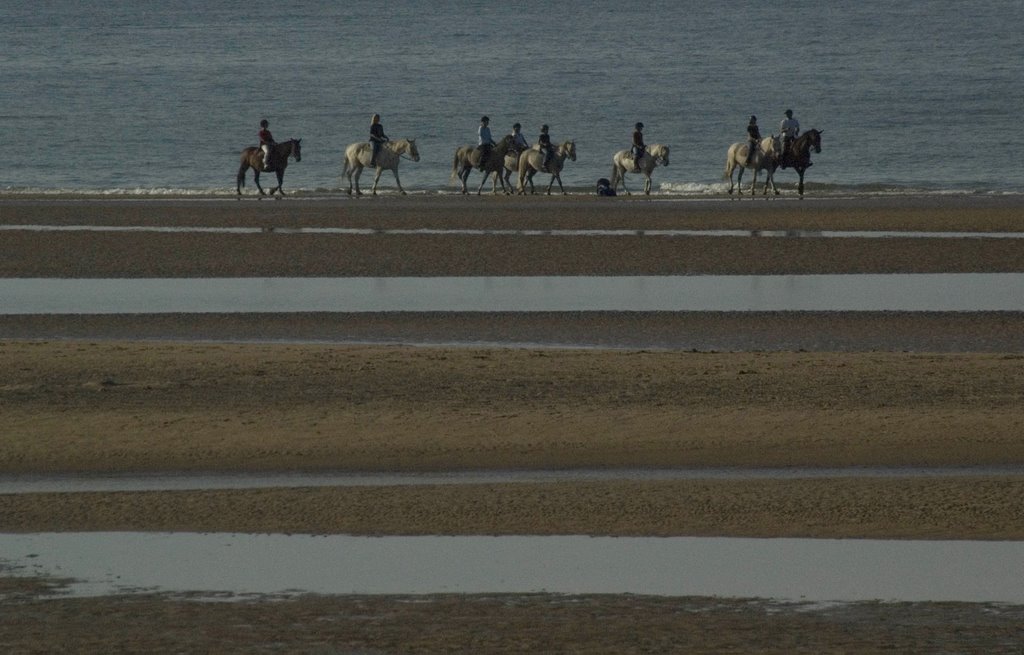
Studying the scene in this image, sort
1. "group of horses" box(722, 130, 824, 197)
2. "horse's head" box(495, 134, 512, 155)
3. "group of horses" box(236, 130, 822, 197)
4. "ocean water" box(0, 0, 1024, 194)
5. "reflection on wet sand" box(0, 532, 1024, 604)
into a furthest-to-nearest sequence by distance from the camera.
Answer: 1. "ocean water" box(0, 0, 1024, 194)
2. "horse's head" box(495, 134, 512, 155)
3. "group of horses" box(236, 130, 822, 197)
4. "group of horses" box(722, 130, 824, 197)
5. "reflection on wet sand" box(0, 532, 1024, 604)

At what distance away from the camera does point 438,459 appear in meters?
13.5

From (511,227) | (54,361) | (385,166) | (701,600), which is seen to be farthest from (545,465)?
(385,166)

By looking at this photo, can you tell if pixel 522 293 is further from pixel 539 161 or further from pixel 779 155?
pixel 779 155

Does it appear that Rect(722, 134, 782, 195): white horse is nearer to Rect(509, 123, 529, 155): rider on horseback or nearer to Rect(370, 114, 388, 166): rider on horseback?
Rect(509, 123, 529, 155): rider on horseback

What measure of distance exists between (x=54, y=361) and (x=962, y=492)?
8.68m

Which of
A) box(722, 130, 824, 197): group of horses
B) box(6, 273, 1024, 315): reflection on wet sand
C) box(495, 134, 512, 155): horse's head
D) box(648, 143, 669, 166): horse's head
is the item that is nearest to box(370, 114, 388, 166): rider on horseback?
box(495, 134, 512, 155): horse's head

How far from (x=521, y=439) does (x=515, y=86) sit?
7907 cm

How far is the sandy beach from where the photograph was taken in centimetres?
884

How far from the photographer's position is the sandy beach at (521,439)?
8844 mm

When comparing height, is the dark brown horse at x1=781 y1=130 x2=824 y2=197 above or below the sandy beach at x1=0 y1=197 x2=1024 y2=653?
above

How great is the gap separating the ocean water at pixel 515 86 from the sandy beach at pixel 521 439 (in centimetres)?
2721

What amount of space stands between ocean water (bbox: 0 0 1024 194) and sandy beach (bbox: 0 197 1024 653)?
89.3 feet

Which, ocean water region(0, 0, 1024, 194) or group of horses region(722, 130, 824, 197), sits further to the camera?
ocean water region(0, 0, 1024, 194)

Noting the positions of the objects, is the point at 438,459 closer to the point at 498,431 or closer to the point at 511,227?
the point at 498,431
